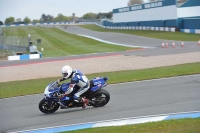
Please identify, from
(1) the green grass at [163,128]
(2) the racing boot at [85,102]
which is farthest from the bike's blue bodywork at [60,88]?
(1) the green grass at [163,128]

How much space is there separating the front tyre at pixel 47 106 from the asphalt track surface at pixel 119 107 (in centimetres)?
20

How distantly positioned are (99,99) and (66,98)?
1140 mm

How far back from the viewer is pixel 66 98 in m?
12.9

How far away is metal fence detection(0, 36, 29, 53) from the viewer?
45.0 metres

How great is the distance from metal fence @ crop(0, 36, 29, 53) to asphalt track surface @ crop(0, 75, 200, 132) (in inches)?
1151

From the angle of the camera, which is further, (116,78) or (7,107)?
(116,78)

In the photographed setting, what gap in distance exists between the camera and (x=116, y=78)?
20.6m

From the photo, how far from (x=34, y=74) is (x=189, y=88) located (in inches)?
552

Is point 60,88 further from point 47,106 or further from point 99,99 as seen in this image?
point 99,99

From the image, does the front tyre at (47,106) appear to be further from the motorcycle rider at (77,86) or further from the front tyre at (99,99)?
the front tyre at (99,99)

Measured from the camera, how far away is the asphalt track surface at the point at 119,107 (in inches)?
456

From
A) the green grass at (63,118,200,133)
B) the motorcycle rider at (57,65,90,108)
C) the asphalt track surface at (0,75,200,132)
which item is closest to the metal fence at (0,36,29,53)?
the asphalt track surface at (0,75,200,132)

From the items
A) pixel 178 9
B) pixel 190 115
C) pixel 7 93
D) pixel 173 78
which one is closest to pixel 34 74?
pixel 7 93

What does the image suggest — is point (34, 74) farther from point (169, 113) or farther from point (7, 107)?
point (169, 113)
